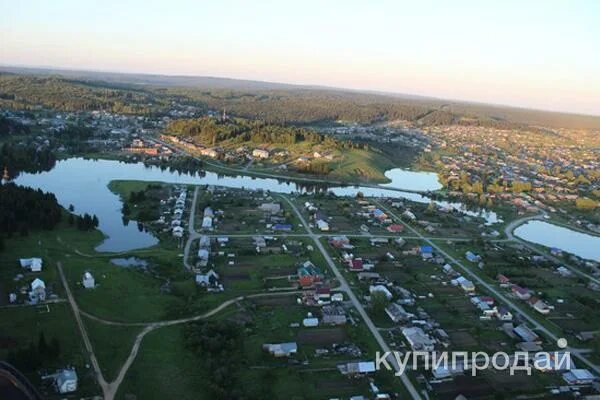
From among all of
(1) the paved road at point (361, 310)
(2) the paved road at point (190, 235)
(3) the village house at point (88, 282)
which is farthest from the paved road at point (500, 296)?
(3) the village house at point (88, 282)

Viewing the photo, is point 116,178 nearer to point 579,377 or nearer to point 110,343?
point 110,343

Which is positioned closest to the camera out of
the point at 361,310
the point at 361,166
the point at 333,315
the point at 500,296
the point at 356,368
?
the point at 356,368

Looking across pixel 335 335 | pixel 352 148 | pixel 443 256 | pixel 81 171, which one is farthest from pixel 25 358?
pixel 352 148

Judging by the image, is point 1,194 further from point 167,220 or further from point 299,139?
point 299,139

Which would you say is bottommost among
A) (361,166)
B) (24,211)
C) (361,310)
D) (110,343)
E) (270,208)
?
(110,343)

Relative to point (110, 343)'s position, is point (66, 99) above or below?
above

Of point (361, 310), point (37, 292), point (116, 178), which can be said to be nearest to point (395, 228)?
point (361, 310)

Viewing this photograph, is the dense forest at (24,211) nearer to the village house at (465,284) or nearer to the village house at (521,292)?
the village house at (465,284)
